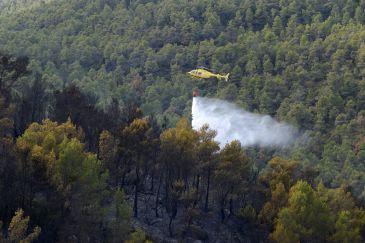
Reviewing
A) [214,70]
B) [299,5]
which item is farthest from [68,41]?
[299,5]

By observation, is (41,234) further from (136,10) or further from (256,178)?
(136,10)

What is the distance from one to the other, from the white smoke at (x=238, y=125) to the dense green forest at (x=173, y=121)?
1.49m

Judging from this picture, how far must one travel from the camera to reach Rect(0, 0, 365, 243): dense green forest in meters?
38.3

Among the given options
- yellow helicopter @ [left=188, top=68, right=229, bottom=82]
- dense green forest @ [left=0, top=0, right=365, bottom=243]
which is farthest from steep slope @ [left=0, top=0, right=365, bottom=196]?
yellow helicopter @ [left=188, top=68, right=229, bottom=82]

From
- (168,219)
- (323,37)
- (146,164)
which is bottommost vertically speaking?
(168,219)

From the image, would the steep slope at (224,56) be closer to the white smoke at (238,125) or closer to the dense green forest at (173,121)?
the dense green forest at (173,121)

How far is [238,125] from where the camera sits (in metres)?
85.2

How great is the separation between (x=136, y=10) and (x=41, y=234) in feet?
270

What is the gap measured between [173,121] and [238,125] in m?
9.99

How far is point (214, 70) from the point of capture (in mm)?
96125

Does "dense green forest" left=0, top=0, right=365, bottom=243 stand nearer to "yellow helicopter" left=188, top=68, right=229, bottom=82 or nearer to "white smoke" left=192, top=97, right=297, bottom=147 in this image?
"white smoke" left=192, top=97, right=297, bottom=147

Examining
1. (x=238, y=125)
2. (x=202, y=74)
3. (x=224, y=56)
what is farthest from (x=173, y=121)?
(x=224, y=56)

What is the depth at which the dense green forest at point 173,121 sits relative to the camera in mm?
38281

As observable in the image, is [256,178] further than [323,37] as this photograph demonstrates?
No
